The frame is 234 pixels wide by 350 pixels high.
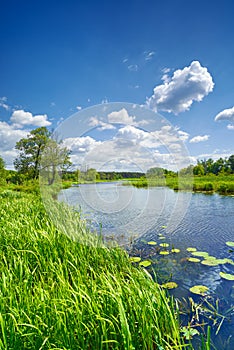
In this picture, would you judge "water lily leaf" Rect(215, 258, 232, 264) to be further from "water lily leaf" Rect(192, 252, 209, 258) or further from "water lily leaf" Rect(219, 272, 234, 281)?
"water lily leaf" Rect(219, 272, 234, 281)

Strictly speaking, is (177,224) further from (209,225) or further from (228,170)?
(228,170)

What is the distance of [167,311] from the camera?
2.16 metres

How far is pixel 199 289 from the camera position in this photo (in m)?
3.45

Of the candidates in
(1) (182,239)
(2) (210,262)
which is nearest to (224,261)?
(2) (210,262)

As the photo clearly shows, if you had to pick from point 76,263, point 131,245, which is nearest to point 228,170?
point 131,245

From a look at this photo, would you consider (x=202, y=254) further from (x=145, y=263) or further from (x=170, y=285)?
(x=170, y=285)

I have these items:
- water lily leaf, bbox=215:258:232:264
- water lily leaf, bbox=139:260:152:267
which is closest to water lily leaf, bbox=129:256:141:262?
water lily leaf, bbox=139:260:152:267

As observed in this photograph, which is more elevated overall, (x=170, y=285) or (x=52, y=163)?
(x=52, y=163)

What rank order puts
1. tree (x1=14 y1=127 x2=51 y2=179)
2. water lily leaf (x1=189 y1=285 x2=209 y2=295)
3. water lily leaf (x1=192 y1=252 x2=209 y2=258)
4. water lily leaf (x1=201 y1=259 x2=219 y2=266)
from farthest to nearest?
tree (x1=14 y1=127 x2=51 y2=179) → water lily leaf (x1=192 y1=252 x2=209 y2=258) → water lily leaf (x1=201 y1=259 x2=219 y2=266) → water lily leaf (x1=189 y1=285 x2=209 y2=295)

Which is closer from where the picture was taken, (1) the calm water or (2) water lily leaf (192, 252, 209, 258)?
(1) the calm water

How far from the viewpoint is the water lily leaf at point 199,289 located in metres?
3.37

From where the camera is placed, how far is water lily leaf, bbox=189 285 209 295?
337 cm

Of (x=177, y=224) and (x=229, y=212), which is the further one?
(x=229, y=212)

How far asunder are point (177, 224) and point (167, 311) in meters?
5.76
